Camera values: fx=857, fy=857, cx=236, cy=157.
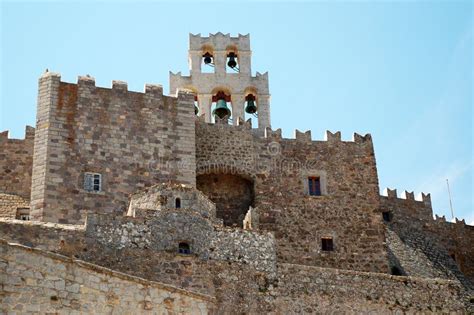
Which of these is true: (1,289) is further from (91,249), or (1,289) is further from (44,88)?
(44,88)

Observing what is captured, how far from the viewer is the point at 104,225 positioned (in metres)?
25.8

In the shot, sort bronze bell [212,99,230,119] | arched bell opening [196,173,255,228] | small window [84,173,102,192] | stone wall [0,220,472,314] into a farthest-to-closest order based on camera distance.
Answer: bronze bell [212,99,230,119]
arched bell opening [196,173,255,228]
small window [84,173,102,192]
stone wall [0,220,472,314]

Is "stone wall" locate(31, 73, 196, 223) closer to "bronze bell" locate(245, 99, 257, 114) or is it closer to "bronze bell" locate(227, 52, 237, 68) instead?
"bronze bell" locate(245, 99, 257, 114)

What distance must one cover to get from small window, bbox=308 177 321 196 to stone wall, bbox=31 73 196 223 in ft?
18.4

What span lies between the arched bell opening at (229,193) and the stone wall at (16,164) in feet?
22.9

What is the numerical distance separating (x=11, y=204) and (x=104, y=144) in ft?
15.3

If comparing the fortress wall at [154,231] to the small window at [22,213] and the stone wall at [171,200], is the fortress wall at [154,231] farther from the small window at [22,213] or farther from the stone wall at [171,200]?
the small window at [22,213]

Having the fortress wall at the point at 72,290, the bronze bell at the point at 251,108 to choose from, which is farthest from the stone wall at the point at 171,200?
the bronze bell at the point at 251,108

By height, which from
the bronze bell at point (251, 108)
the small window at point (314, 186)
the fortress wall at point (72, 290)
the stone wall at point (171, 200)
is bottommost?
the fortress wall at point (72, 290)

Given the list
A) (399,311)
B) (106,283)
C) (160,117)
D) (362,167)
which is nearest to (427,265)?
(362,167)

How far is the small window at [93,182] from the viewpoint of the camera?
103ft

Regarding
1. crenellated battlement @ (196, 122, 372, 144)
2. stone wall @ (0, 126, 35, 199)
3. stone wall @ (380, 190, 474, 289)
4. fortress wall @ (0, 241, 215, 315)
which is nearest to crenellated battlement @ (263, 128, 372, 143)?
crenellated battlement @ (196, 122, 372, 144)

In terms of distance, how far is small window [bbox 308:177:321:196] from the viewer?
36000mm

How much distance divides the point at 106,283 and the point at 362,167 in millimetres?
21855
